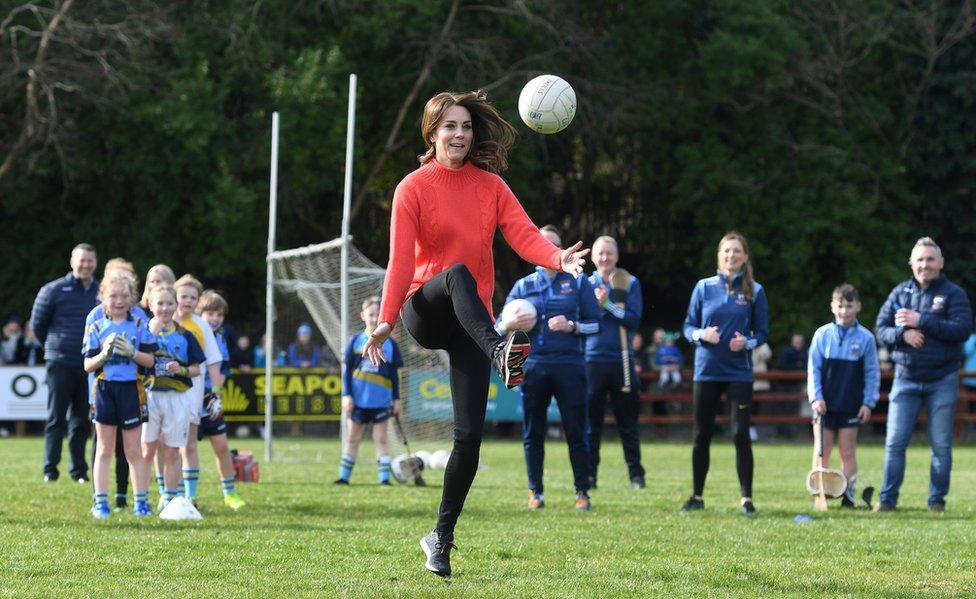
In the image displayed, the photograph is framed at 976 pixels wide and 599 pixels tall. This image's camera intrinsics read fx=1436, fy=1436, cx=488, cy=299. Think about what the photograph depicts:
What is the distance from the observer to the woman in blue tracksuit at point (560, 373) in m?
10.8

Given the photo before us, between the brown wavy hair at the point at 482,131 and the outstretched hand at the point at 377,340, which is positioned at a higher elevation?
the brown wavy hair at the point at 482,131

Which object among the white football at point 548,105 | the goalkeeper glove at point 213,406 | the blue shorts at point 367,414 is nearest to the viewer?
the white football at point 548,105

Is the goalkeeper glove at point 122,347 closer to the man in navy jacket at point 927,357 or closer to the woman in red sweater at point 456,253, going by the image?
the woman in red sweater at point 456,253

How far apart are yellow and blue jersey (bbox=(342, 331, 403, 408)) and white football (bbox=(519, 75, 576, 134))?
6577 millimetres

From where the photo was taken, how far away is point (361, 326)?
17.6m

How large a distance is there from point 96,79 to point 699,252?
12.9 meters

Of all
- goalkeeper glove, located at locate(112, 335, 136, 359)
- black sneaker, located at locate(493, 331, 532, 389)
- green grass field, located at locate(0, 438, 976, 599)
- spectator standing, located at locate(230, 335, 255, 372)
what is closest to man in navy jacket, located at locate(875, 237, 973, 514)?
green grass field, located at locate(0, 438, 976, 599)

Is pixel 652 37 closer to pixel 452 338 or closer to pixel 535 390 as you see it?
pixel 535 390

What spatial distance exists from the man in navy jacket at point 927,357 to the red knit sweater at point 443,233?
543cm

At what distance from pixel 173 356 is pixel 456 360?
3935 millimetres

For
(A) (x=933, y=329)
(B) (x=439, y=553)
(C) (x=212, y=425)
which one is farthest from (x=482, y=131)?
(A) (x=933, y=329)

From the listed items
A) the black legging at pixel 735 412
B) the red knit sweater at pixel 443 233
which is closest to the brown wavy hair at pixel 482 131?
the red knit sweater at pixel 443 233

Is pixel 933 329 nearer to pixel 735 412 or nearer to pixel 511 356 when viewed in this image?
pixel 735 412

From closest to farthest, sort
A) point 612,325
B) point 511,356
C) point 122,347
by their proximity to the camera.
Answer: point 511,356 < point 122,347 < point 612,325
